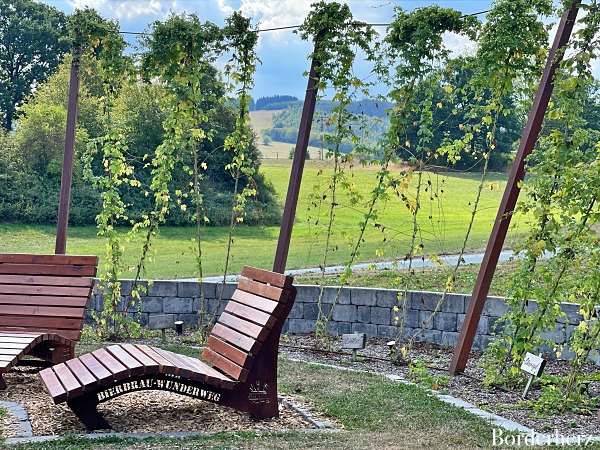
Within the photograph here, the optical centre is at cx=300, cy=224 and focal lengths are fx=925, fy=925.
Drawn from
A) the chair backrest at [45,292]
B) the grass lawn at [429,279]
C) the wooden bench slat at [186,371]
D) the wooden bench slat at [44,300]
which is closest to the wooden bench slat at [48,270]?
the chair backrest at [45,292]

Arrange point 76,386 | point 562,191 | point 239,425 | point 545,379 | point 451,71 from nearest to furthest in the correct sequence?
point 76,386, point 239,425, point 562,191, point 545,379, point 451,71

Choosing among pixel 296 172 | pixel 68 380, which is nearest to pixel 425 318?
pixel 296 172

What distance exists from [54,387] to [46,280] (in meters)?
2.47

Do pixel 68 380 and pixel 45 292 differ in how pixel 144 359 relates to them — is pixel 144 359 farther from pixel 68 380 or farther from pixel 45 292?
pixel 45 292

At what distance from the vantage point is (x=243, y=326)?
605 cm

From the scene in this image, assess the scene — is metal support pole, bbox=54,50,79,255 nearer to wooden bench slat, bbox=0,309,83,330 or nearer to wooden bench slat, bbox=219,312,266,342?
wooden bench slat, bbox=0,309,83,330

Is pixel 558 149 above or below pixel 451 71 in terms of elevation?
below

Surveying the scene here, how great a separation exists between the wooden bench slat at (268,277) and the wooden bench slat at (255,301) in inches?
4.7

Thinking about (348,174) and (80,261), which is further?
(348,174)

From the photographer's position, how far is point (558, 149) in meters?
6.79

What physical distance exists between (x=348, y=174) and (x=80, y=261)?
9.73 ft

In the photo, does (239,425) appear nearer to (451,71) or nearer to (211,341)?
(211,341)

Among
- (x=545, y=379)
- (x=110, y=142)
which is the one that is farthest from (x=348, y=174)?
(x=545, y=379)

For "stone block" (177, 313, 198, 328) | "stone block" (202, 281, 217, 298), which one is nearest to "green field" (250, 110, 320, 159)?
"stone block" (202, 281, 217, 298)
